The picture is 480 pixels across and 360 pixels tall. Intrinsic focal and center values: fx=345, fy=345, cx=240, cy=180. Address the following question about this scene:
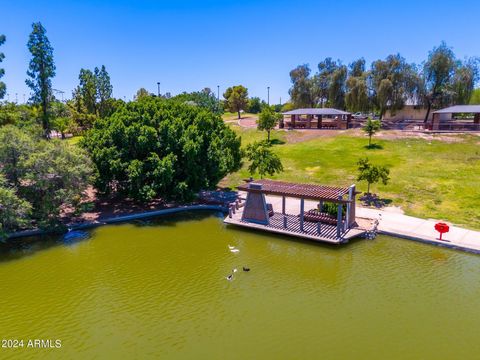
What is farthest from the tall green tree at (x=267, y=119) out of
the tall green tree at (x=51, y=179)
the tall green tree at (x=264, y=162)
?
the tall green tree at (x=51, y=179)

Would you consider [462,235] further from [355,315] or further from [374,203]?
[355,315]

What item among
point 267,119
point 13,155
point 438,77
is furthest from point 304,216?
point 438,77

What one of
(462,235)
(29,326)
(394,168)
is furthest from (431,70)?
(29,326)

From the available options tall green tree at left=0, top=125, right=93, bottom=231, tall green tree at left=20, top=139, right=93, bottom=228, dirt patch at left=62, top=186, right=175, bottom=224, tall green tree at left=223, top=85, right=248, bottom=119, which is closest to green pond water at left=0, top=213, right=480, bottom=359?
tall green tree at left=20, top=139, right=93, bottom=228

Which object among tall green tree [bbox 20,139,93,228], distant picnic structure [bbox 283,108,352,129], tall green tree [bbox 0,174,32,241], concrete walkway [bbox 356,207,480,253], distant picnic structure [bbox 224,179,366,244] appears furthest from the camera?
distant picnic structure [bbox 283,108,352,129]

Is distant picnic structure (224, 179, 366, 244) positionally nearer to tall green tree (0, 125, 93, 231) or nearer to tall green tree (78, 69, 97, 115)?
tall green tree (0, 125, 93, 231)

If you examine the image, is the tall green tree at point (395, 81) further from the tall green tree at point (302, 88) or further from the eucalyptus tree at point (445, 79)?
the tall green tree at point (302, 88)

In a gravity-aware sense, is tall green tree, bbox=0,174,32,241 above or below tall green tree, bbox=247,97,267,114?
below
